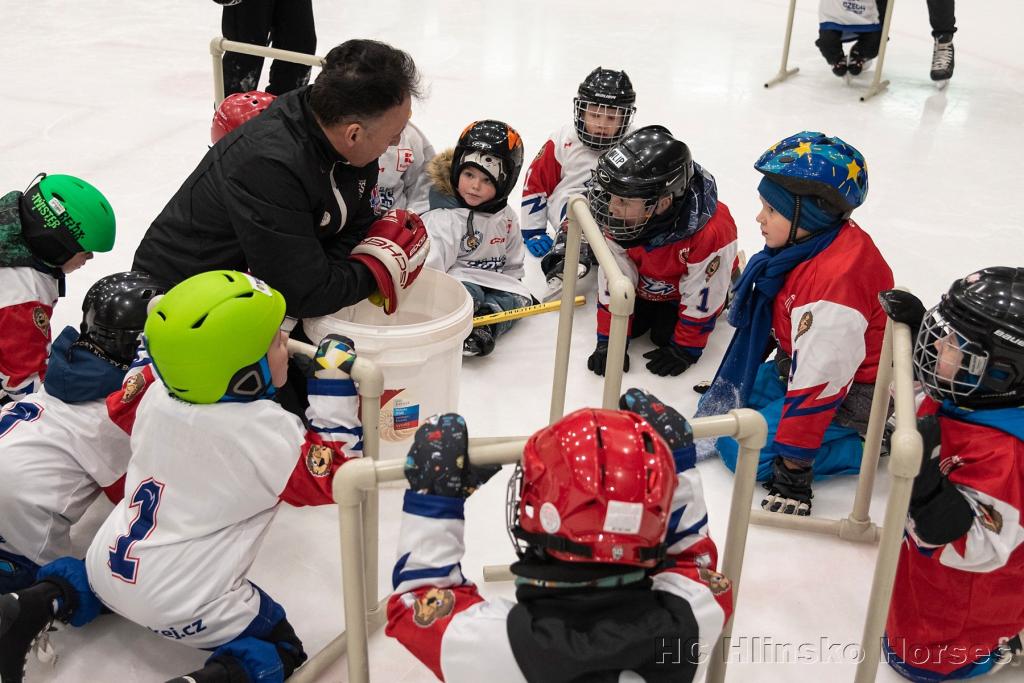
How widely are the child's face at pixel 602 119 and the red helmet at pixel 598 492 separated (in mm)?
2297

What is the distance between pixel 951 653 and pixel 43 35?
21.0ft

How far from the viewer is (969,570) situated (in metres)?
1.95

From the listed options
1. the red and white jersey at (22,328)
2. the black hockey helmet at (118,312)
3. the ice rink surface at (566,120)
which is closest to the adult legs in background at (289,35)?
the ice rink surface at (566,120)

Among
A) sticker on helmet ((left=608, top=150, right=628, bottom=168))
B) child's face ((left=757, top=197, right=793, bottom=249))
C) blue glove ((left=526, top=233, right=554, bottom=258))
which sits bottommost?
blue glove ((left=526, top=233, right=554, bottom=258))

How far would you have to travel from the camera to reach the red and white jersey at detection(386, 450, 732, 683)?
149cm

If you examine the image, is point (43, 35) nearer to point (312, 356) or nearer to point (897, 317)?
point (312, 356)

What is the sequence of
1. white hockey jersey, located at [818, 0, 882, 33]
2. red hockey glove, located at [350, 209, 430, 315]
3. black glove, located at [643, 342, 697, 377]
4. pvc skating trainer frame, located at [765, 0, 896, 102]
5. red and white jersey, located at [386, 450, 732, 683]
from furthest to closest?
white hockey jersey, located at [818, 0, 882, 33]
pvc skating trainer frame, located at [765, 0, 896, 102]
black glove, located at [643, 342, 697, 377]
red hockey glove, located at [350, 209, 430, 315]
red and white jersey, located at [386, 450, 732, 683]

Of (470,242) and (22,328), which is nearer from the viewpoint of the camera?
(22,328)

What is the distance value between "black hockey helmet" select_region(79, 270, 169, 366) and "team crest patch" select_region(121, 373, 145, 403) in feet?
0.47

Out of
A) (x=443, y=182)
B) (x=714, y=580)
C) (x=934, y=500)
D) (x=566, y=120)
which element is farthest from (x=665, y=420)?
(x=566, y=120)

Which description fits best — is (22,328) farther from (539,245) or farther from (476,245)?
(539,245)

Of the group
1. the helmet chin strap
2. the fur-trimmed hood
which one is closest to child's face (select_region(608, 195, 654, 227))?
the helmet chin strap

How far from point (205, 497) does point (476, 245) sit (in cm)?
165

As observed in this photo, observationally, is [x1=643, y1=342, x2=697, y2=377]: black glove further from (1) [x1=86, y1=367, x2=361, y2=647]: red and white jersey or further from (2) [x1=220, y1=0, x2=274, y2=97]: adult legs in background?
(2) [x1=220, y1=0, x2=274, y2=97]: adult legs in background
